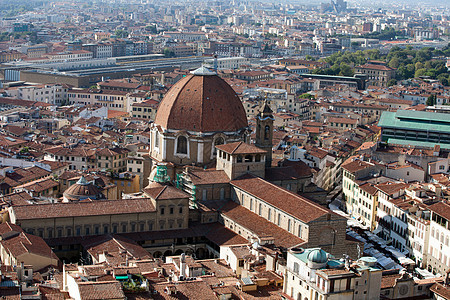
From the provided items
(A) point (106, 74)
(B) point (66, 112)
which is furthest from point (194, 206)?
(A) point (106, 74)

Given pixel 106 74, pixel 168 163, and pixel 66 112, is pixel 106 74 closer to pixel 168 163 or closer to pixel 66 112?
pixel 66 112

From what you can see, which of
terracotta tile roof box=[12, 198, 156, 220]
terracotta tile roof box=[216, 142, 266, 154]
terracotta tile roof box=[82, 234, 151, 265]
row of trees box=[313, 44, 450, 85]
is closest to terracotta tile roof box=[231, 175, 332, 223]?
terracotta tile roof box=[216, 142, 266, 154]

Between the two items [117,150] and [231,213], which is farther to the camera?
[117,150]

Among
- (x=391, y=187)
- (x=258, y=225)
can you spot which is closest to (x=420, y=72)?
(x=391, y=187)

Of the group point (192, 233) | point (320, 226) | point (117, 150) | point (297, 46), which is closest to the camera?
point (320, 226)

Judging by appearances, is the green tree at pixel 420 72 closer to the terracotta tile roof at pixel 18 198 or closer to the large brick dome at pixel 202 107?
the large brick dome at pixel 202 107

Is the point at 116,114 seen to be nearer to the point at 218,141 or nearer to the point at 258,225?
the point at 218,141
